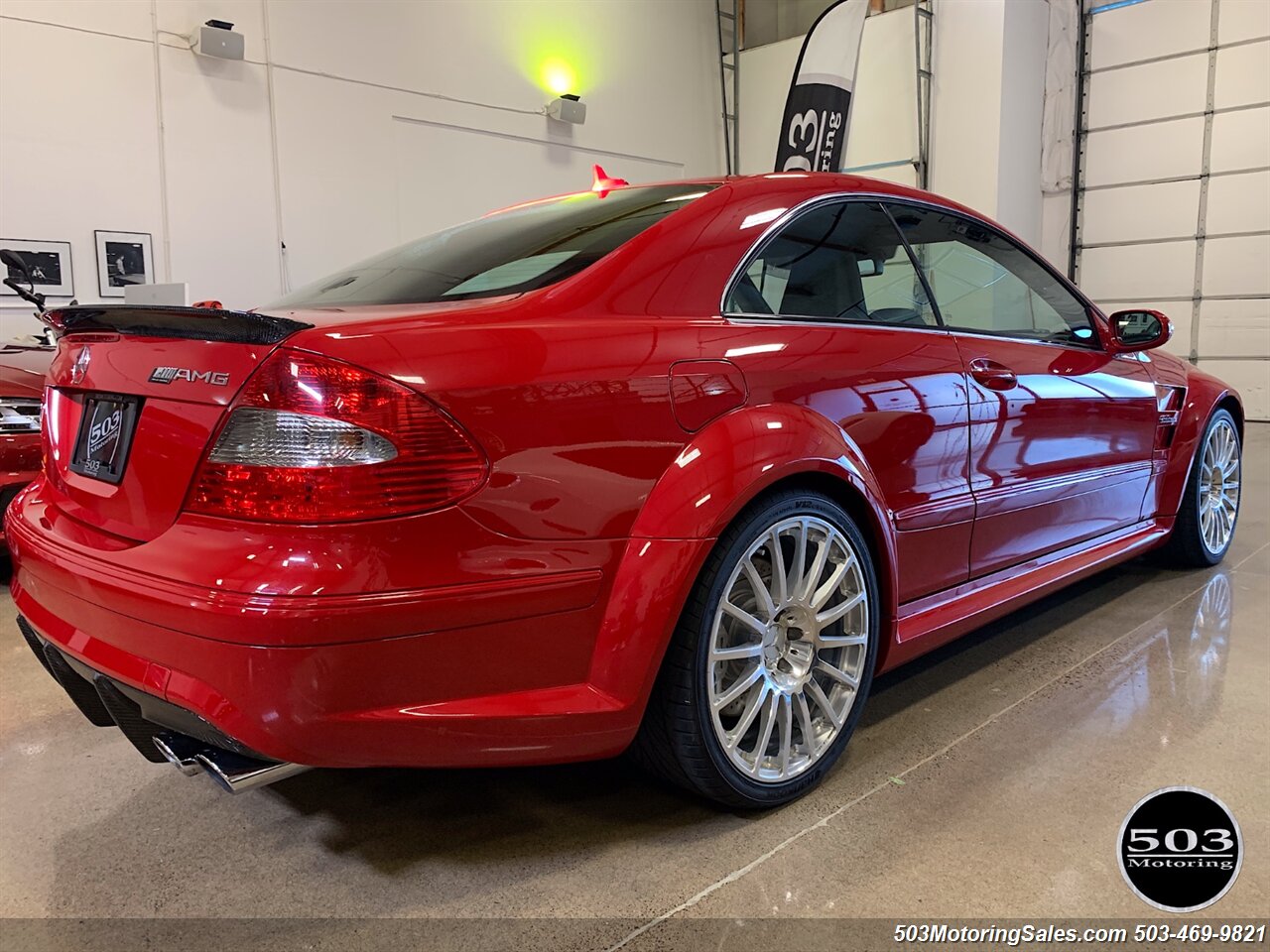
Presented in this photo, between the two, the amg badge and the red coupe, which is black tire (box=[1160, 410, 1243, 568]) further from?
the amg badge

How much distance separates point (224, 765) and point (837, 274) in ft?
4.90

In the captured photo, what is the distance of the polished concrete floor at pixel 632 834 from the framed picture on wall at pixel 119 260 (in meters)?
4.93

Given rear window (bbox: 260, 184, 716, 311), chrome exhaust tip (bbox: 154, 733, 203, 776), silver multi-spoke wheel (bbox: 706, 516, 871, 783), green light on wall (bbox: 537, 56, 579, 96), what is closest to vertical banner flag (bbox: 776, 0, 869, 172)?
green light on wall (bbox: 537, 56, 579, 96)

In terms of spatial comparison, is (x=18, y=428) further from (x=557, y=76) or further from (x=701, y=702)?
(x=557, y=76)

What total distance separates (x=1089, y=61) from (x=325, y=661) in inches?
456

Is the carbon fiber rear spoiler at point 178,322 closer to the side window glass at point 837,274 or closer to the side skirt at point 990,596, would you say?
the side window glass at point 837,274

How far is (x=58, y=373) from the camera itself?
5.43 ft

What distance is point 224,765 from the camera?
1.34 meters

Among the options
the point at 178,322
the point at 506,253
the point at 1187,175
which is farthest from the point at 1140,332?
the point at 1187,175

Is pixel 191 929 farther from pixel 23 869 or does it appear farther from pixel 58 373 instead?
pixel 58 373

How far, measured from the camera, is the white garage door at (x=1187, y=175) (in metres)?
9.27

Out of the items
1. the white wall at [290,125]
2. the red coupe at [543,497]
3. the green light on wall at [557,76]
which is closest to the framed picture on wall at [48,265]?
the white wall at [290,125]

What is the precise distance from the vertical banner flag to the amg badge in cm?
876

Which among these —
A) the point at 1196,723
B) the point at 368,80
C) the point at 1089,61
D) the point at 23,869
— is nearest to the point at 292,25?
the point at 368,80
